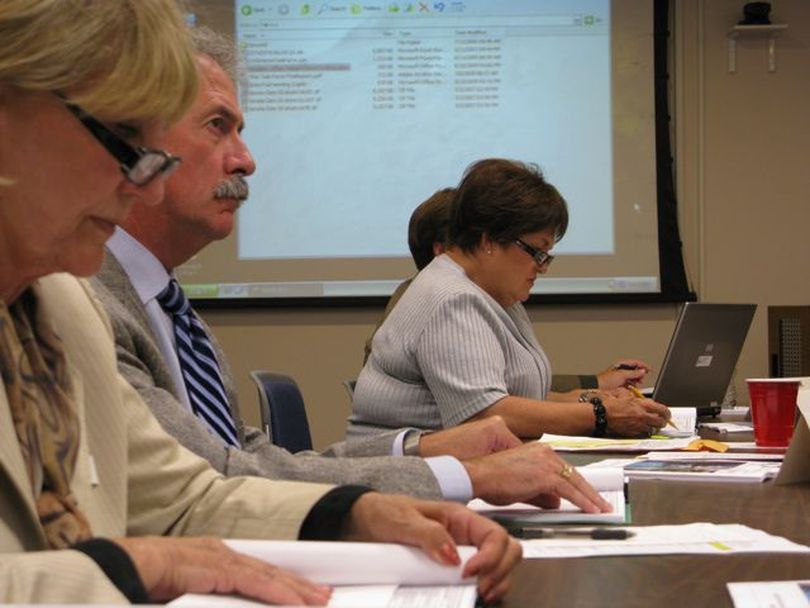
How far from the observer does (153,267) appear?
190cm

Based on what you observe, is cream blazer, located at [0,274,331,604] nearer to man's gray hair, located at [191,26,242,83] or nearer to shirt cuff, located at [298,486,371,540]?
shirt cuff, located at [298,486,371,540]

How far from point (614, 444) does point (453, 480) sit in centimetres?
103

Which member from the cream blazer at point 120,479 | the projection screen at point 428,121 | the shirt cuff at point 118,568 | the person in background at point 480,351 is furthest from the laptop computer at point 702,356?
the shirt cuff at point 118,568

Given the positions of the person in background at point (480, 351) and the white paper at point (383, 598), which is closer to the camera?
the white paper at point (383, 598)

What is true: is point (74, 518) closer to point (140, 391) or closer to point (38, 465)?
point (38, 465)

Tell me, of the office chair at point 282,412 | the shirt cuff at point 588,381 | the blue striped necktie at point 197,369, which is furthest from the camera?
the shirt cuff at point 588,381

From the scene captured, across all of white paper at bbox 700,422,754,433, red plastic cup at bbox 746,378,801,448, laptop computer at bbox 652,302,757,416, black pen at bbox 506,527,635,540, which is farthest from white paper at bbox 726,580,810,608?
laptop computer at bbox 652,302,757,416

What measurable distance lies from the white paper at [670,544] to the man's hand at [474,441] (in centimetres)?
52

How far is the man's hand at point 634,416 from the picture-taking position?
9.23 ft

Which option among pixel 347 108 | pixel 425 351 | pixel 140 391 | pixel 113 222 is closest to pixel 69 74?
pixel 113 222

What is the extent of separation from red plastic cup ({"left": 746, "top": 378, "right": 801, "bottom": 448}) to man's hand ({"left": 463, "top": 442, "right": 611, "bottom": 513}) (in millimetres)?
944

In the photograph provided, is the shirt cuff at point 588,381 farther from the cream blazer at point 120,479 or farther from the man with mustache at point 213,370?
the cream blazer at point 120,479

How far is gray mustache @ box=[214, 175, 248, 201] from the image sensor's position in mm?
2111

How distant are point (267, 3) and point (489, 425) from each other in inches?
142
